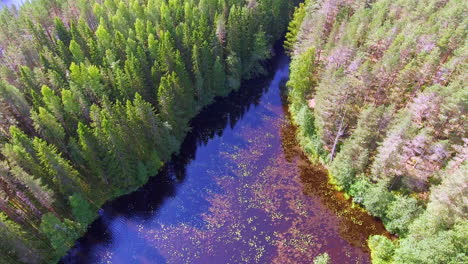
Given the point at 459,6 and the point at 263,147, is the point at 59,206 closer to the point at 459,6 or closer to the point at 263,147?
the point at 263,147

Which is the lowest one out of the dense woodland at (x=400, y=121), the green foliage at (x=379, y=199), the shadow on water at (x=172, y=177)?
the shadow on water at (x=172, y=177)

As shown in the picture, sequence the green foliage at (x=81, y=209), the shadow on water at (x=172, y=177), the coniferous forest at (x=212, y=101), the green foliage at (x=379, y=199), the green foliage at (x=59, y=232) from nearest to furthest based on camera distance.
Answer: the green foliage at (x=59, y=232)
the coniferous forest at (x=212, y=101)
the green foliage at (x=81, y=209)
the green foliage at (x=379, y=199)
the shadow on water at (x=172, y=177)

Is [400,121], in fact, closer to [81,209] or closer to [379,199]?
[379,199]

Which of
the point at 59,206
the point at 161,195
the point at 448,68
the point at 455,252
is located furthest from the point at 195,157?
the point at 448,68

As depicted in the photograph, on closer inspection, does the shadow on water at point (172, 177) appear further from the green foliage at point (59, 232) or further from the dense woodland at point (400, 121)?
the dense woodland at point (400, 121)

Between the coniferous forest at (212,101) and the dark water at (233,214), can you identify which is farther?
the dark water at (233,214)

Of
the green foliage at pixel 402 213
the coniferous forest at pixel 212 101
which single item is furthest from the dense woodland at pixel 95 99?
the green foliage at pixel 402 213
